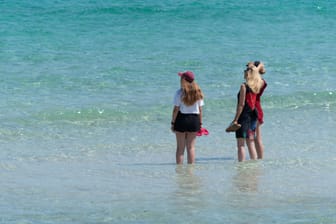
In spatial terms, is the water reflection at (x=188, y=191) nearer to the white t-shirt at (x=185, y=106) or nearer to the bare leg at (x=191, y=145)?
the bare leg at (x=191, y=145)

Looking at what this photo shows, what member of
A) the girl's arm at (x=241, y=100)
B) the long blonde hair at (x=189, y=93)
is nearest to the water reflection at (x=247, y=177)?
the girl's arm at (x=241, y=100)

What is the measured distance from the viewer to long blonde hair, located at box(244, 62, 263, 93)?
35.1 ft

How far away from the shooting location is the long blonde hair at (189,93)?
10.6 m

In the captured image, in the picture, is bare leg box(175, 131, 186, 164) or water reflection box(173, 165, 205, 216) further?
bare leg box(175, 131, 186, 164)

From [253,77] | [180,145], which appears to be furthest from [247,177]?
[253,77]

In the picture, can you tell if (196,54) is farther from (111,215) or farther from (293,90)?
(111,215)

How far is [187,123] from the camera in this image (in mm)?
10781

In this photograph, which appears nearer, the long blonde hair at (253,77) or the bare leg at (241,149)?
the long blonde hair at (253,77)

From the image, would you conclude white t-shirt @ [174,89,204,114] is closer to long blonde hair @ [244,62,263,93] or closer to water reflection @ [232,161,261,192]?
long blonde hair @ [244,62,263,93]

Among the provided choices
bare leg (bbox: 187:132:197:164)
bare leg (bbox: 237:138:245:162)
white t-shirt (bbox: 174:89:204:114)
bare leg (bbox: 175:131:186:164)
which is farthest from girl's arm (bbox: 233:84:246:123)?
bare leg (bbox: 175:131:186:164)

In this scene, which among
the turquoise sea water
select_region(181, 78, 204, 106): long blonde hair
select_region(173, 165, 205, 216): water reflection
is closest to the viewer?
select_region(173, 165, 205, 216): water reflection

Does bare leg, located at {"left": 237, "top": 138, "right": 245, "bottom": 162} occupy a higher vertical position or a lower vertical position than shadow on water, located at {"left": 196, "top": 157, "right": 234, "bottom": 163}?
higher

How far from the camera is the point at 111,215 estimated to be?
810 centimetres

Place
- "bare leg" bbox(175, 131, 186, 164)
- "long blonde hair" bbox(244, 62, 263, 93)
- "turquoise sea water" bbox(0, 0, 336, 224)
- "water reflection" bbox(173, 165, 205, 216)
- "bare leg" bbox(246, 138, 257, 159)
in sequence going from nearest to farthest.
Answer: "water reflection" bbox(173, 165, 205, 216)
"turquoise sea water" bbox(0, 0, 336, 224)
"long blonde hair" bbox(244, 62, 263, 93)
"bare leg" bbox(175, 131, 186, 164)
"bare leg" bbox(246, 138, 257, 159)
